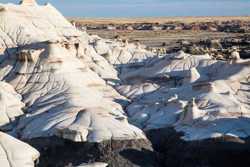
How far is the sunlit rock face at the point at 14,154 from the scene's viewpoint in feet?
86.3

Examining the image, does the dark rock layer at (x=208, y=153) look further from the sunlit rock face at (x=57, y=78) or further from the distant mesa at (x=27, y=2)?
the distant mesa at (x=27, y=2)

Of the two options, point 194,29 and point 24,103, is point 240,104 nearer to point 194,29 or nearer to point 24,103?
point 24,103

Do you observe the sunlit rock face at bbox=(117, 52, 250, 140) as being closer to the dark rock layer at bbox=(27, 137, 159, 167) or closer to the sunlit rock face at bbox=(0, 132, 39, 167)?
the dark rock layer at bbox=(27, 137, 159, 167)

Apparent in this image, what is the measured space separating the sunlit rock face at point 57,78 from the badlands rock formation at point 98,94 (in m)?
0.07

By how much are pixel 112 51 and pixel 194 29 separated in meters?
125

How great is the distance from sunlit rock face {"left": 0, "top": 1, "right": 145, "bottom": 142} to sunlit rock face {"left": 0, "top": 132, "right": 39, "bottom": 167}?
6367 mm

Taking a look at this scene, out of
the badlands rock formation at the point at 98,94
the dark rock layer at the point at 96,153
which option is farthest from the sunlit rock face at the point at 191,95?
the dark rock layer at the point at 96,153

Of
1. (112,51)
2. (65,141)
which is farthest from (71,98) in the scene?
(112,51)

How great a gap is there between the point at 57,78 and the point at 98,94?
3.15 meters

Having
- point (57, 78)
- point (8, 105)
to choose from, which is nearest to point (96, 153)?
point (8, 105)

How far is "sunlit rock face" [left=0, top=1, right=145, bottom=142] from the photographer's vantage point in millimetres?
35844

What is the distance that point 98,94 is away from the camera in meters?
43.1

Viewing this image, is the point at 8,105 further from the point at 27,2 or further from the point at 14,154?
the point at 27,2

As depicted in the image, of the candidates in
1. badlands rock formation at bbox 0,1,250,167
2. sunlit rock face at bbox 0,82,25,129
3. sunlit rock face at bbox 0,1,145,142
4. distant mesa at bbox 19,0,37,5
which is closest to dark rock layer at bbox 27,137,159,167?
badlands rock formation at bbox 0,1,250,167
